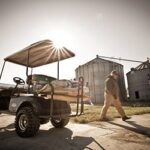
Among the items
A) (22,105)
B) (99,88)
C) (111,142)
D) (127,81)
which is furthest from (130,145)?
(127,81)

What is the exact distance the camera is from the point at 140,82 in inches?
1158

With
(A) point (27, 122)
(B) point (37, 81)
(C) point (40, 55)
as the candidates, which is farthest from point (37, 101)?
(C) point (40, 55)

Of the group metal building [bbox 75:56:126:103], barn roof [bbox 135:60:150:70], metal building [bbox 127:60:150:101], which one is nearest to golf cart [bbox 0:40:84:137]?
metal building [bbox 75:56:126:103]

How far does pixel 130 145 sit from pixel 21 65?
5842 mm

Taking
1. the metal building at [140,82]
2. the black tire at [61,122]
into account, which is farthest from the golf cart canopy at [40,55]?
the metal building at [140,82]

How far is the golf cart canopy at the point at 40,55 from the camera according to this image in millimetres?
6233

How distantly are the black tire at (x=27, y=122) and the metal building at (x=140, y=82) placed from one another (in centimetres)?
2626

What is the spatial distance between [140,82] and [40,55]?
25734 millimetres

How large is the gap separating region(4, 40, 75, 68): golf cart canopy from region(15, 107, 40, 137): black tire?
193 centimetres

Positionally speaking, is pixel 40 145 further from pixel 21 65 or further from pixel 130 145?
pixel 21 65

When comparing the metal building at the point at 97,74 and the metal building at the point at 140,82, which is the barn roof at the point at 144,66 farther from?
the metal building at the point at 97,74

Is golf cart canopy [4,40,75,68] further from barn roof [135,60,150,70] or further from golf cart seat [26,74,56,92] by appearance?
barn roof [135,60,150,70]

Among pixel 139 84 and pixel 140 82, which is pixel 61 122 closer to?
pixel 140 82

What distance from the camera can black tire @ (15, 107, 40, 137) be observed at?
15.5 feet
